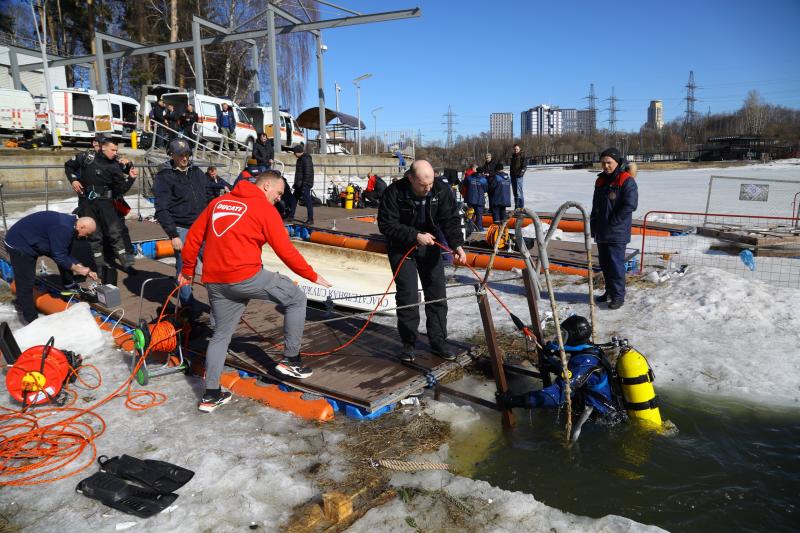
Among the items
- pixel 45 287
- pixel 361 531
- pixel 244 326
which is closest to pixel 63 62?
pixel 45 287

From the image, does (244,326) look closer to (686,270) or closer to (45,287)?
(45,287)

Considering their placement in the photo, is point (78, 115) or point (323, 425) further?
point (78, 115)

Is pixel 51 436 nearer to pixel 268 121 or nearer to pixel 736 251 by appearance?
pixel 736 251

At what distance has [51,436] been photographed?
3699 mm

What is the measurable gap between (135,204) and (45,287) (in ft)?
26.1

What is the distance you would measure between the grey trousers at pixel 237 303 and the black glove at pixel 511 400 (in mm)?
1682

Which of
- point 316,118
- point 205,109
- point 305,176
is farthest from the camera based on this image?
point 316,118

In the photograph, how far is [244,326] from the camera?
18.5 ft

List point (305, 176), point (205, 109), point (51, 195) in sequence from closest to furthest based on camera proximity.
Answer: point (305, 176) → point (51, 195) → point (205, 109)

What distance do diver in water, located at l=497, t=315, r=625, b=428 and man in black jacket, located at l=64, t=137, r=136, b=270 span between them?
227 inches

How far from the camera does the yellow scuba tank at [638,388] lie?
147 inches

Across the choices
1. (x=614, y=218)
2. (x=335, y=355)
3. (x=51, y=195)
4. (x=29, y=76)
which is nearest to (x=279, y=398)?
(x=335, y=355)

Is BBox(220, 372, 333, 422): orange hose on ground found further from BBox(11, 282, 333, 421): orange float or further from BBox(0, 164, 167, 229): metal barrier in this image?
BBox(0, 164, 167, 229): metal barrier

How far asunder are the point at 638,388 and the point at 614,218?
3.09m
